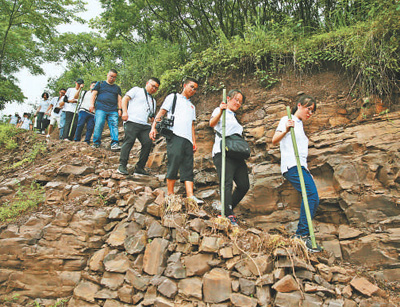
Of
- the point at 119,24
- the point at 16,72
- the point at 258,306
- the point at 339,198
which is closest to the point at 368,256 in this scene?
the point at 339,198

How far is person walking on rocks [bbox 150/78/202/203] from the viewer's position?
169 inches

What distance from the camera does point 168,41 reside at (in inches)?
408

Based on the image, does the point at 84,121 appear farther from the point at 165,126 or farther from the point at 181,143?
the point at 181,143

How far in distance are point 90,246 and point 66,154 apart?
9.88 feet

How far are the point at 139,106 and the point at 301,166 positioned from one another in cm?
326

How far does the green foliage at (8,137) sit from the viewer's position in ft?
27.8

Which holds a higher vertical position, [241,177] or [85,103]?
[85,103]

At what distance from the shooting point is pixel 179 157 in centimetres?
430

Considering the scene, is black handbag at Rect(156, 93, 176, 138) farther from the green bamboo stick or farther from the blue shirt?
the blue shirt

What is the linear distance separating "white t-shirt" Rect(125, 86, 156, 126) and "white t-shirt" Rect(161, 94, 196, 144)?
946mm

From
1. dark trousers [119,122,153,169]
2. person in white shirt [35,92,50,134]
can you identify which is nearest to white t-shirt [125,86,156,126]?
dark trousers [119,122,153,169]

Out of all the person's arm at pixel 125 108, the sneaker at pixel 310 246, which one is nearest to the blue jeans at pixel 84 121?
the person's arm at pixel 125 108

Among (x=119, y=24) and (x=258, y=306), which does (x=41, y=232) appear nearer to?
(x=258, y=306)

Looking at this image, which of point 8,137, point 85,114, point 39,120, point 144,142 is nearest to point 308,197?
point 144,142
